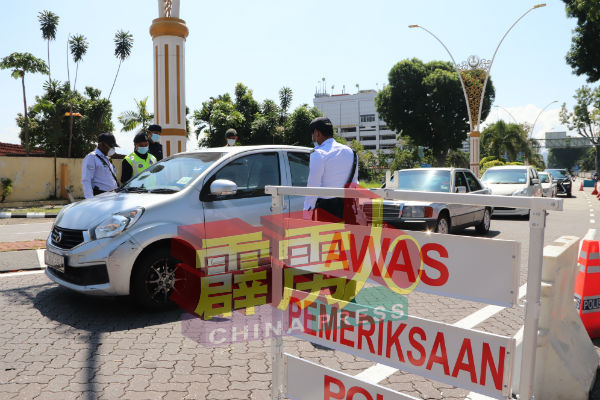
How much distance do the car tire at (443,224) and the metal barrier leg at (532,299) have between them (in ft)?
23.2

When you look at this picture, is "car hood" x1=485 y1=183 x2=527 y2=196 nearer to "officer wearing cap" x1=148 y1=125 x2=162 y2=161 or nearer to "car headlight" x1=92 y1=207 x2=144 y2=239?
"officer wearing cap" x1=148 y1=125 x2=162 y2=161

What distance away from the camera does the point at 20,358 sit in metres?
3.79

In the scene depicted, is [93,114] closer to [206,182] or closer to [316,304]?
[206,182]

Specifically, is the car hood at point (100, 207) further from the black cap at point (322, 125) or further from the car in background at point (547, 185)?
the car in background at point (547, 185)

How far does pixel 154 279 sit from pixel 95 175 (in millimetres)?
2789

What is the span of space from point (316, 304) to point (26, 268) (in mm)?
5997

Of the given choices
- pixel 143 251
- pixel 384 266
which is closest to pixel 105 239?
pixel 143 251

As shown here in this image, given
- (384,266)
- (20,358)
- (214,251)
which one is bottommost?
(20,358)

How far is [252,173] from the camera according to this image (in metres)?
5.59

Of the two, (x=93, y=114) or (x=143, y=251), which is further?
(x=93, y=114)

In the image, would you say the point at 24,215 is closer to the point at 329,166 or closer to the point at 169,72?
the point at 169,72

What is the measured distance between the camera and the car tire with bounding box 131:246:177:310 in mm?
4676

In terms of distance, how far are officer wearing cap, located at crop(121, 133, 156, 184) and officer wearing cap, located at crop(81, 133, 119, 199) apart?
0.20 meters

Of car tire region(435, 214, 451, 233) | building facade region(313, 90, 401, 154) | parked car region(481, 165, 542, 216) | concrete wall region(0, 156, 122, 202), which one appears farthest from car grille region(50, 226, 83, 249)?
building facade region(313, 90, 401, 154)
